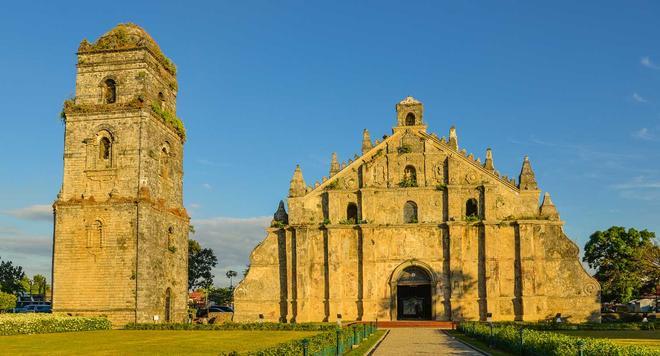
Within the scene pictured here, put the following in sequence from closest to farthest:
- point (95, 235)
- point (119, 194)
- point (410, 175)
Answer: point (95, 235) → point (119, 194) → point (410, 175)

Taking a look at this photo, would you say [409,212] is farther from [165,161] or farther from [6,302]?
[6,302]

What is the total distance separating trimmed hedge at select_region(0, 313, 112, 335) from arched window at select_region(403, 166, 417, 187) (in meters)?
22.3

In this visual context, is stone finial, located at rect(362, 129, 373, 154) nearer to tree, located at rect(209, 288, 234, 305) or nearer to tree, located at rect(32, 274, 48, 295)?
tree, located at rect(209, 288, 234, 305)

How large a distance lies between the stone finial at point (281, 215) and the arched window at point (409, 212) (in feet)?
28.5

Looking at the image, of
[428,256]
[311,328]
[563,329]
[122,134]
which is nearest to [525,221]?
[428,256]

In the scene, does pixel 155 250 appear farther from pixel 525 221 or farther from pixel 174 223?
pixel 525 221

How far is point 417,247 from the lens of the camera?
5009 cm

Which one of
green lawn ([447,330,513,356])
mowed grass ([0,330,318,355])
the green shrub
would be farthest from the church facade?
the green shrub

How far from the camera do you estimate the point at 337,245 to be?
5031 centimetres

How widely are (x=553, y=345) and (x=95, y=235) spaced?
31.3 meters

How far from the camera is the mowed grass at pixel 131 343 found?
27516 millimetres

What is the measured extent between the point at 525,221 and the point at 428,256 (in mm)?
7059

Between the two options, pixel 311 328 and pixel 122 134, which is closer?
pixel 311 328

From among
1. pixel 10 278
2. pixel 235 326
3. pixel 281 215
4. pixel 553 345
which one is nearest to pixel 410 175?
pixel 281 215
